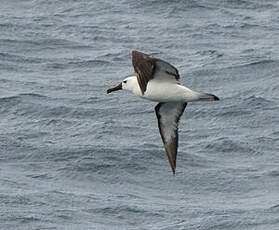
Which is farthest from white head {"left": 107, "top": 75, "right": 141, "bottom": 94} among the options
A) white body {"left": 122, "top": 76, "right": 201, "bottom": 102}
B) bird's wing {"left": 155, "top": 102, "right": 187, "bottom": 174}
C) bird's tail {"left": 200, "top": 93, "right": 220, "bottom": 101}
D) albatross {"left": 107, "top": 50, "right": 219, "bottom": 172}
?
bird's tail {"left": 200, "top": 93, "right": 220, "bottom": 101}

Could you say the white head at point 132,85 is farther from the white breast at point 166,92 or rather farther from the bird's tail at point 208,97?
the bird's tail at point 208,97

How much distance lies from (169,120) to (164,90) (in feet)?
3.81

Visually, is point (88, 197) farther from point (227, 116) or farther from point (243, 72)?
point (243, 72)

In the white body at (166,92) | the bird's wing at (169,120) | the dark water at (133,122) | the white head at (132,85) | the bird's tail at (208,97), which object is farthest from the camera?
the dark water at (133,122)

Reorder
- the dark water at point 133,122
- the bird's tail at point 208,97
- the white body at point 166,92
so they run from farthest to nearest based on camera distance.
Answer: the dark water at point 133,122
the white body at point 166,92
the bird's tail at point 208,97

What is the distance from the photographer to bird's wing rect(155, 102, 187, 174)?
19.8 metres

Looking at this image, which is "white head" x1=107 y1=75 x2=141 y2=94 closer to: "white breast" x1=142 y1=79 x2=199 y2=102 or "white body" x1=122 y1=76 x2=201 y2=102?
"white body" x1=122 y1=76 x2=201 y2=102

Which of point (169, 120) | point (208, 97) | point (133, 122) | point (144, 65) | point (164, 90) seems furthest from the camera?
point (133, 122)

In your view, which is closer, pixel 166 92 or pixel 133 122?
pixel 166 92

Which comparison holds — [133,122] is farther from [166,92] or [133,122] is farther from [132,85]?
[166,92]

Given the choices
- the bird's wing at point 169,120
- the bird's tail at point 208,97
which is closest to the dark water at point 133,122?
the bird's wing at point 169,120

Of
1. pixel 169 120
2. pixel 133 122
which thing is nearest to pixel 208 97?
pixel 169 120

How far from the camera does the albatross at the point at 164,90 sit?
17719mm

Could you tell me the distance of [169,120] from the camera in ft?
65.1
